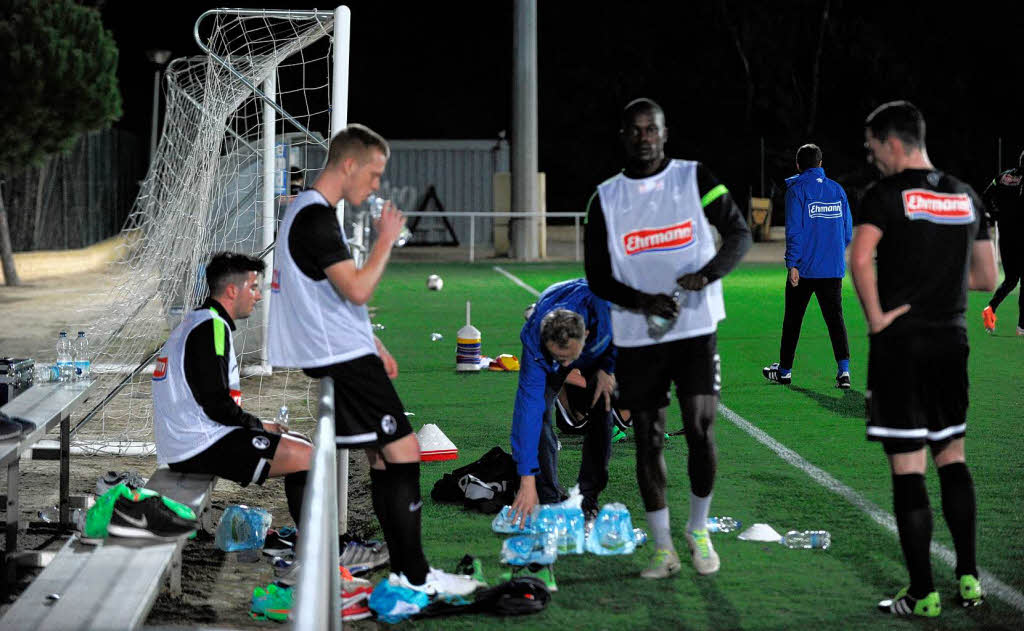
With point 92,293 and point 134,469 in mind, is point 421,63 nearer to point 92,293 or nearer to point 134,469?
point 92,293

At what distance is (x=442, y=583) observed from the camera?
195 inches

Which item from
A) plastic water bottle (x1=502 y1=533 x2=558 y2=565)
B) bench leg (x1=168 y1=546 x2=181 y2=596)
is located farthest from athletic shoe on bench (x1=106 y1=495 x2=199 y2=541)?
plastic water bottle (x1=502 y1=533 x2=558 y2=565)

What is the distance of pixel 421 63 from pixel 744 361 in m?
42.7

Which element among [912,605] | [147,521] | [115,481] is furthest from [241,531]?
[912,605]

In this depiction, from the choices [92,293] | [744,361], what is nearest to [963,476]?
[744,361]

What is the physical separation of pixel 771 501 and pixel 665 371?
1.81 metres

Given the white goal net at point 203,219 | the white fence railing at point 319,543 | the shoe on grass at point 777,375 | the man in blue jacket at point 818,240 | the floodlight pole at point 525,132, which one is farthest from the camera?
the floodlight pole at point 525,132

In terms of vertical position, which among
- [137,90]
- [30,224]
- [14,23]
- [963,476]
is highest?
[137,90]

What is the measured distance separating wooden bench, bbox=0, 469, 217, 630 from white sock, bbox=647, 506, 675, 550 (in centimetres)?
192

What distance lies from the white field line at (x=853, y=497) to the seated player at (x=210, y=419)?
2828 millimetres

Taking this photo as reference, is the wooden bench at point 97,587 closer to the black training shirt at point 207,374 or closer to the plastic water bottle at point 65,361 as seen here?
the black training shirt at point 207,374

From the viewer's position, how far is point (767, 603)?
4906 millimetres

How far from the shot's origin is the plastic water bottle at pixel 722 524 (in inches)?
235

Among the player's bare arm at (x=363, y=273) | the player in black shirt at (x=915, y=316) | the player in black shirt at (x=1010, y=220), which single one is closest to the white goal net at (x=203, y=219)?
the player's bare arm at (x=363, y=273)
